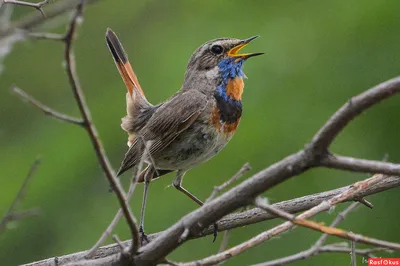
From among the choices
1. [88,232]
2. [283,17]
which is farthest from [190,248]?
[283,17]

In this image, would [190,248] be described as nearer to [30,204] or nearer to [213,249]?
[213,249]

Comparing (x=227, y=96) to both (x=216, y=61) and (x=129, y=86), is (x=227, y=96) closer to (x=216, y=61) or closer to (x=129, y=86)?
(x=216, y=61)

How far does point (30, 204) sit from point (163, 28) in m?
2.19

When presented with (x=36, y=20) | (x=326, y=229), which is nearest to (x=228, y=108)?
(x=326, y=229)

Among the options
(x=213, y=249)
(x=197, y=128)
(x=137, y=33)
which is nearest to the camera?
(x=197, y=128)

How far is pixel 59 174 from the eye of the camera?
684 cm

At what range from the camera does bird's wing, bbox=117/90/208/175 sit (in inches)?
191

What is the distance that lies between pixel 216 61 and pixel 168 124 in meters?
0.54

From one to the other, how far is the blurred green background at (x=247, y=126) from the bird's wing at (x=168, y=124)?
1.09 m

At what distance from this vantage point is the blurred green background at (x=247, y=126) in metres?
6.00

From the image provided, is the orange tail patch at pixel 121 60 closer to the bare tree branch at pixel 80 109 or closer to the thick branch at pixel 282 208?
the thick branch at pixel 282 208

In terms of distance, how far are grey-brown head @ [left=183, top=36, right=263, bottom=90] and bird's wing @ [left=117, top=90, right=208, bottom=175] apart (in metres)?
0.15

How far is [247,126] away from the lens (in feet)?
20.2

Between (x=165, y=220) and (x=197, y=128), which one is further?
(x=165, y=220)
